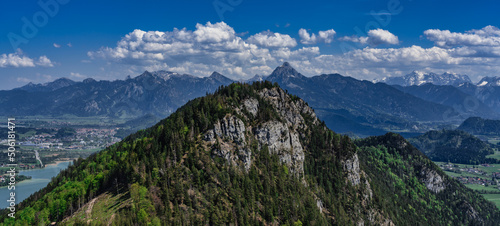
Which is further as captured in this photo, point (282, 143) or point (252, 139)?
point (282, 143)

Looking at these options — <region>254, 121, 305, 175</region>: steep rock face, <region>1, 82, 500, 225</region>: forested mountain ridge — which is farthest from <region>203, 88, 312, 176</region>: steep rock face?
<region>1, 82, 500, 225</region>: forested mountain ridge

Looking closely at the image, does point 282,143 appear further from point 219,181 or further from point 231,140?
point 219,181

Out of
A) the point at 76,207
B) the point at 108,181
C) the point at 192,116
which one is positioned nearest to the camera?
the point at 76,207

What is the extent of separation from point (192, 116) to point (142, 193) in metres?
56.7

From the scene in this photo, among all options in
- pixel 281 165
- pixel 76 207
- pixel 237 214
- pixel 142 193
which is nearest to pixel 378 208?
pixel 281 165

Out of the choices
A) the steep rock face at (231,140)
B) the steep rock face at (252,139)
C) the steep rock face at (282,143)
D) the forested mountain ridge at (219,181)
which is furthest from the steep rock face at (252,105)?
the steep rock face at (231,140)

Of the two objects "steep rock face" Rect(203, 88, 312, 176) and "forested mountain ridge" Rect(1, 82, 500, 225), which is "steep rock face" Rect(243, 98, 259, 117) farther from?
"forested mountain ridge" Rect(1, 82, 500, 225)

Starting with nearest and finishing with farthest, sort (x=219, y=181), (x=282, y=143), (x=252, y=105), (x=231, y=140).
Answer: (x=219, y=181) → (x=231, y=140) → (x=282, y=143) → (x=252, y=105)

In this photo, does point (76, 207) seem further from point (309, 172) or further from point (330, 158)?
point (330, 158)

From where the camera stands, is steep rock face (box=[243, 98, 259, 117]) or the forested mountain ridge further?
steep rock face (box=[243, 98, 259, 117])

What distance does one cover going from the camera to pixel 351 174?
198 meters

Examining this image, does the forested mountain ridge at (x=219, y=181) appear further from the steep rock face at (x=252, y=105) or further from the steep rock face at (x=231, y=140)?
the steep rock face at (x=252, y=105)

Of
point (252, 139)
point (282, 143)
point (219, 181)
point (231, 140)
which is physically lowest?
point (219, 181)

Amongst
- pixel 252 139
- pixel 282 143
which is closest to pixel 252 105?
pixel 252 139
